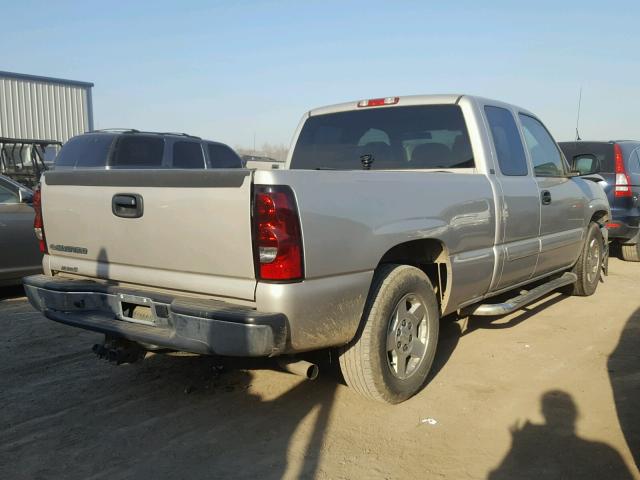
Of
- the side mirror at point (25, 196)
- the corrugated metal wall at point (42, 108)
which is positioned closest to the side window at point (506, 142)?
the side mirror at point (25, 196)

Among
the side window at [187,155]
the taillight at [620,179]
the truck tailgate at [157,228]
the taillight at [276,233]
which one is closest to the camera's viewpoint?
the taillight at [276,233]

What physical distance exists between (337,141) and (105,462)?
10.2 ft

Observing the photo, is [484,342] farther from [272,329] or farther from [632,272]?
[632,272]

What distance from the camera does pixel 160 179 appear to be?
3.24m

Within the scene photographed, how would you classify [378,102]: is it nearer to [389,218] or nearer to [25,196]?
[389,218]

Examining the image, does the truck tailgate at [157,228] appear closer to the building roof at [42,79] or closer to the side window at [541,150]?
the side window at [541,150]

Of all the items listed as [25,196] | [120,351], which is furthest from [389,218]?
→ [25,196]

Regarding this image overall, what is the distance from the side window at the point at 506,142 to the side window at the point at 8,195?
17.2ft

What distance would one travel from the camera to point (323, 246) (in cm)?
305

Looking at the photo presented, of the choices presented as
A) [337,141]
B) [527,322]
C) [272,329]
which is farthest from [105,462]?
[527,322]

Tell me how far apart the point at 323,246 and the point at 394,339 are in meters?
0.97

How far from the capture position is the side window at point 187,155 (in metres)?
9.49

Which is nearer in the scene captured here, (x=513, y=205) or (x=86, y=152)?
(x=513, y=205)

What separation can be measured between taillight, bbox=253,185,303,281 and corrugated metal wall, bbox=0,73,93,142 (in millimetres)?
19186
